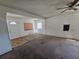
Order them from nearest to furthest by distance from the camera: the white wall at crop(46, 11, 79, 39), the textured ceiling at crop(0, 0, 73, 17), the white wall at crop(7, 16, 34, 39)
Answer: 1. the textured ceiling at crop(0, 0, 73, 17)
2. the white wall at crop(7, 16, 34, 39)
3. the white wall at crop(46, 11, 79, 39)

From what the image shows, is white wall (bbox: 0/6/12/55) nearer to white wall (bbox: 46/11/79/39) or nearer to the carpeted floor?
the carpeted floor

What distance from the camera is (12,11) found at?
398cm

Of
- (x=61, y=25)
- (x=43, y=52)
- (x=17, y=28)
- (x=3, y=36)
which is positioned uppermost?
(x=61, y=25)

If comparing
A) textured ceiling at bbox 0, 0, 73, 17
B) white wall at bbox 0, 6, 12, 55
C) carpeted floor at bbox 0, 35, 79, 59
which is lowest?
carpeted floor at bbox 0, 35, 79, 59

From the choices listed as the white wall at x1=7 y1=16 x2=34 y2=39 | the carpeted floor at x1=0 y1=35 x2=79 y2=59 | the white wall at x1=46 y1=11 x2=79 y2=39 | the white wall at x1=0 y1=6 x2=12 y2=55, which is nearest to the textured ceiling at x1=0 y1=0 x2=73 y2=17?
the white wall at x1=0 y1=6 x2=12 y2=55

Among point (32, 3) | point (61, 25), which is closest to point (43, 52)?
point (32, 3)

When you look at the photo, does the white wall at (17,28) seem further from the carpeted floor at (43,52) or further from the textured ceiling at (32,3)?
the textured ceiling at (32,3)

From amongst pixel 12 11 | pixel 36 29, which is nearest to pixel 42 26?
pixel 36 29

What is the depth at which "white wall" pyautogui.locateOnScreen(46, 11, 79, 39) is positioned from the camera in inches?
275

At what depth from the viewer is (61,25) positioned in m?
7.75

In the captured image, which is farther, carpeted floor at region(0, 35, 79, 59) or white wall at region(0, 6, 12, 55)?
white wall at region(0, 6, 12, 55)

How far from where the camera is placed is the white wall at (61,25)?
23.0 ft

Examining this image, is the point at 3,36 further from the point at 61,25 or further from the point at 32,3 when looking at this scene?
the point at 61,25

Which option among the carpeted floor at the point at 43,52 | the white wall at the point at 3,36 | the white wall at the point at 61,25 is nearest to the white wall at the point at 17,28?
the carpeted floor at the point at 43,52
